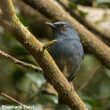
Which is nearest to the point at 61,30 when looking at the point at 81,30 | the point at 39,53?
the point at 81,30

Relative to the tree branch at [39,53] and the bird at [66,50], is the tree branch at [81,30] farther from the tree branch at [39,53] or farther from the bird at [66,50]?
the tree branch at [39,53]

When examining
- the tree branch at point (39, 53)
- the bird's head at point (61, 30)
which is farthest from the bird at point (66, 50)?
the tree branch at point (39, 53)

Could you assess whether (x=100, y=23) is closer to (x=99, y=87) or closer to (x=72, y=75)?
(x=99, y=87)

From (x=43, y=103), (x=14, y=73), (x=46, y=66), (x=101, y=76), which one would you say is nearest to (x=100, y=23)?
(x=101, y=76)

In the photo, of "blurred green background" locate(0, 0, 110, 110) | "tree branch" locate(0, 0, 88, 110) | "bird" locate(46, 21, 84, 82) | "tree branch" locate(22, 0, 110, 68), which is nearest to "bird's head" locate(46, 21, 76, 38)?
"bird" locate(46, 21, 84, 82)

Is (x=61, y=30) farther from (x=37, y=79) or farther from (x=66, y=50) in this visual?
(x=37, y=79)

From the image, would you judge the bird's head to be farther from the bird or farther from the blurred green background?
the blurred green background

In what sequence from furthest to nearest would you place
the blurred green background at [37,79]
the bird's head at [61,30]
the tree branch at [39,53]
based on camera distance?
the blurred green background at [37,79] < the bird's head at [61,30] < the tree branch at [39,53]
